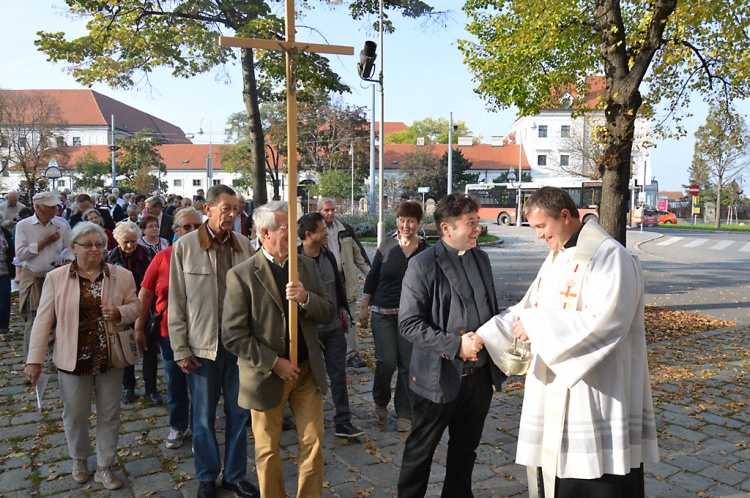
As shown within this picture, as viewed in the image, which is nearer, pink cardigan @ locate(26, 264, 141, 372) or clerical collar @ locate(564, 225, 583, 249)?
clerical collar @ locate(564, 225, 583, 249)

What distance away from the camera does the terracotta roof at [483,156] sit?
81.3 metres

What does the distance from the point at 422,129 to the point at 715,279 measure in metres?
84.3

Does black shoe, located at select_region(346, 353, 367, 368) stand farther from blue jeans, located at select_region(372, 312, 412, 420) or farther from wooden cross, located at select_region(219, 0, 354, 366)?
wooden cross, located at select_region(219, 0, 354, 366)

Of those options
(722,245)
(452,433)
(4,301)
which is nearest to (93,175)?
(722,245)

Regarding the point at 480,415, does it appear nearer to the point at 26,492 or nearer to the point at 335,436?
the point at 335,436

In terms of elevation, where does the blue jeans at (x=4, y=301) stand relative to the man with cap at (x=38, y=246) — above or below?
below

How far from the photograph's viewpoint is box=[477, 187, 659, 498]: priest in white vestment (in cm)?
266

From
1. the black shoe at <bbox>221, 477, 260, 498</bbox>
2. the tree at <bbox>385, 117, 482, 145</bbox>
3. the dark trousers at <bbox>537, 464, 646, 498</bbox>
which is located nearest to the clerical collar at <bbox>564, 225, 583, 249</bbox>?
the dark trousers at <bbox>537, 464, 646, 498</bbox>

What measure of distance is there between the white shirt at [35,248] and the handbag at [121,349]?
12.9ft

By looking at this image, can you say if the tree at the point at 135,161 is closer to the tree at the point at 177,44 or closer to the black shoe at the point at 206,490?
the tree at the point at 177,44

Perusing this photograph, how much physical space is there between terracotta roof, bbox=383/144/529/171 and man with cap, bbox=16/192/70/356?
72.8 metres

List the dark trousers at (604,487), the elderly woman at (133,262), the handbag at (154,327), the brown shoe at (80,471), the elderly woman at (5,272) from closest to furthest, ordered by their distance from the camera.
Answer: the dark trousers at (604,487) → the brown shoe at (80,471) → the handbag at (154,327) → the elderly woman at (133,262) → the elderly woman at (5,272)

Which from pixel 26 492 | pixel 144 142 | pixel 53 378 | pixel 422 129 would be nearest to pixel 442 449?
pixel 26 492

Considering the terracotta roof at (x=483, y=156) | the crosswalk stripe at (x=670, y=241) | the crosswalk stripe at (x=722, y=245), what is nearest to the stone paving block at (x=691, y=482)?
the crosswalk stripe at (x=722, y=245)
